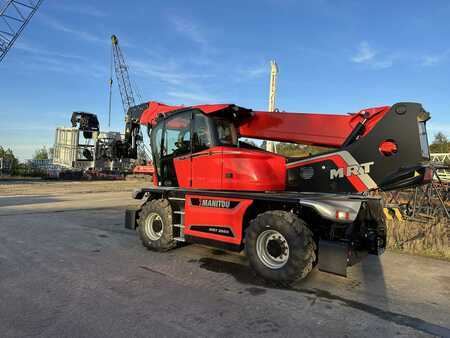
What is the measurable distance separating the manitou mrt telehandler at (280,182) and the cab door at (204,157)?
0.02 metres

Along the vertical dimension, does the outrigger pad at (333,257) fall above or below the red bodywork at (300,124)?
below

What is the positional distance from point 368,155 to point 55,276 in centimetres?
515

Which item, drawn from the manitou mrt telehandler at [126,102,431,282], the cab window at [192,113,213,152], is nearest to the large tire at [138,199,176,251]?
the manitou mrt telehandler at [126,102,431,282]

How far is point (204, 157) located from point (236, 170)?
29.8 inches

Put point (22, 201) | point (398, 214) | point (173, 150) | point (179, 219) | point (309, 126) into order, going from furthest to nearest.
A: point (22, 201) → point (398, 214) → point (173, 150) → point (179, 219) → point (309, 126)

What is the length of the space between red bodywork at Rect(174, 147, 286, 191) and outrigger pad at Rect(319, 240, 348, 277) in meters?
1.55

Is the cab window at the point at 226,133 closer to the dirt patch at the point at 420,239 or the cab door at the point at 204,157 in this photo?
the cab door at the point at 204,157

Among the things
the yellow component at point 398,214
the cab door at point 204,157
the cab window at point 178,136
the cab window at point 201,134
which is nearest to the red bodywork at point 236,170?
the cab door at point 204,157

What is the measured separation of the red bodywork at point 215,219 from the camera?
5516 mm

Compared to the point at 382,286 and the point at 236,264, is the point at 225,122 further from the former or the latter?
the point at 382,286

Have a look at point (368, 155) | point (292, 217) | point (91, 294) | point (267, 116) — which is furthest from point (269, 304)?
point (267, 116)

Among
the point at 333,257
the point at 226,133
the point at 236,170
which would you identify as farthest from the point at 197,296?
the point at 226,133

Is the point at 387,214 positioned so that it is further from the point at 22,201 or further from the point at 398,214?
the point at 22,201

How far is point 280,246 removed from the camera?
200 inches
